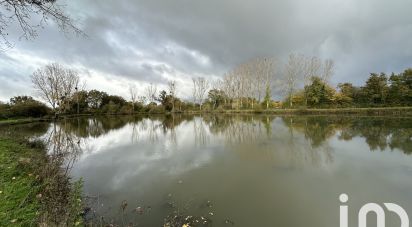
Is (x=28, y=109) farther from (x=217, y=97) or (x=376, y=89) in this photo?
(x=376, y=89)

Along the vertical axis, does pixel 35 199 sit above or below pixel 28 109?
below

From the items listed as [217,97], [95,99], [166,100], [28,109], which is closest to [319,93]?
[217,97]

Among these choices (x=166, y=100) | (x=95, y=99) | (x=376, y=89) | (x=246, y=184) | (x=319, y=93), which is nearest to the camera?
(x=246, y=184)

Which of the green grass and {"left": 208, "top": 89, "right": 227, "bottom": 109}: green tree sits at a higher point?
{"left": 208, "top": 89, "right": 227, "bottom": 109}: green tree

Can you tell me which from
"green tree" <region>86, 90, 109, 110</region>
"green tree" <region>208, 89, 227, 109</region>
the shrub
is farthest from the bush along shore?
"green tree" <region>208, 89, 227, 109</region>

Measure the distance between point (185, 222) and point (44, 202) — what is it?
2.46 m

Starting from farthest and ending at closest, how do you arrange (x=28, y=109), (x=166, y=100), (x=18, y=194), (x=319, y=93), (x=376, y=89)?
(x=166, y=100) < (x=319, y=93) < (x=376, y=89) < (x=28, y=109) < (x=18, y=194)

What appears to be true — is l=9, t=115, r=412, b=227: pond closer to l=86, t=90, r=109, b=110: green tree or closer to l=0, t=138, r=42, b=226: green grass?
l=0, t=138, r=42, b=226: green grass

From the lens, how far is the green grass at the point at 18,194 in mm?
3139

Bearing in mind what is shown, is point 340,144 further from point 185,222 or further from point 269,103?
point 269,103

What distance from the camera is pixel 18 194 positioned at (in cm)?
394

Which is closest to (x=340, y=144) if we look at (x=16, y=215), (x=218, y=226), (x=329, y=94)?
(x=218, y=226)

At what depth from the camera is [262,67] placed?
152 feet

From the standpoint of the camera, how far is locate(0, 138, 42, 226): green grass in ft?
10.3
